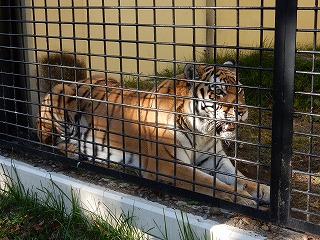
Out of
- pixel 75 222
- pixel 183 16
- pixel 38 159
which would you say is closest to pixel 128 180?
pixel 75 222

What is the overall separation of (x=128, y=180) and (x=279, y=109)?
47.6 inches

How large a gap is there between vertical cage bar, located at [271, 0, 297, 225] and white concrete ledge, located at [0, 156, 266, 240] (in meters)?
0.24

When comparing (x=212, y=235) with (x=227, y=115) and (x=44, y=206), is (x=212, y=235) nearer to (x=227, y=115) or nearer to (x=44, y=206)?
(x=227, y=115)

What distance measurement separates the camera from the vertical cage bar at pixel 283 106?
2.46 meters

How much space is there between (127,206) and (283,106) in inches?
46.4

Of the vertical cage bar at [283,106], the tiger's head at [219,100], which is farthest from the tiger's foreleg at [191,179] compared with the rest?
the vertical cage bar at [283,106]

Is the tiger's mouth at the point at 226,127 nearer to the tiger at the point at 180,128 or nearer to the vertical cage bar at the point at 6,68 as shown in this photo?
the tiger at the point at 180,128

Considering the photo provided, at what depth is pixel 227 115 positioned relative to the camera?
352 centimetres

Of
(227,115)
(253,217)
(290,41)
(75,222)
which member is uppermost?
(290,41)

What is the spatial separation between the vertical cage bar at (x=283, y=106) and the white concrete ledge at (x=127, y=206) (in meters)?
0.24

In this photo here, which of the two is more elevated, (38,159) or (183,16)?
(183,16)

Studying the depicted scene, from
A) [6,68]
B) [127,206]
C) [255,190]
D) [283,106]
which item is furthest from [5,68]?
[283,106]

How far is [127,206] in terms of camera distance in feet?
10.4

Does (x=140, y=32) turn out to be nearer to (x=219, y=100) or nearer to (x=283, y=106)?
(x=219, y=100)
